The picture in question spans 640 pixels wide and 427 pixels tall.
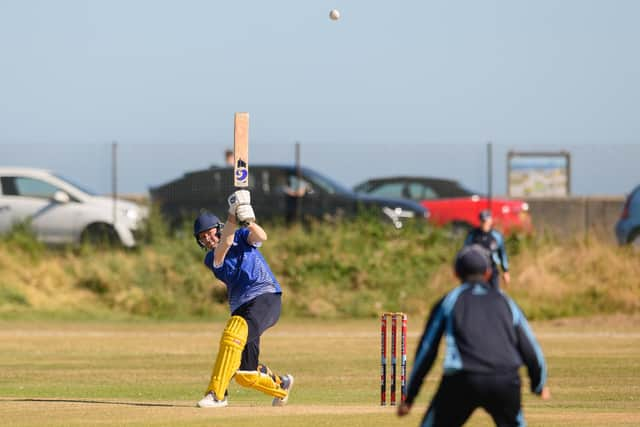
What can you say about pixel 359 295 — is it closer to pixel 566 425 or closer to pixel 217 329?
pixel 217 329

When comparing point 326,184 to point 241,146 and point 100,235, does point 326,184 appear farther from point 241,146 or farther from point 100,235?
point 241,146

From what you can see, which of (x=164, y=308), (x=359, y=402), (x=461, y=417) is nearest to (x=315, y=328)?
(x=164, y=308)

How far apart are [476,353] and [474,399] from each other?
0.25 m

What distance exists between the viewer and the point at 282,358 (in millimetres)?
19375

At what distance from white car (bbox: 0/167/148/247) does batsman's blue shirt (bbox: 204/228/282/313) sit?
52.8ft

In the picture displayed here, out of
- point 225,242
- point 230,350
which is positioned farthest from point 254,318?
point 225,242

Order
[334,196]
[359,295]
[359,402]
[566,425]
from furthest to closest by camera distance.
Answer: [334,196] < [359,295] < [359,402] < [566,425]

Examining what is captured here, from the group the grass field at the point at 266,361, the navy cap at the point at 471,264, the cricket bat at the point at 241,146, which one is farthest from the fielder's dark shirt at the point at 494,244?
the navy cap at the point at 471,264

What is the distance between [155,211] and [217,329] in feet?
15.5

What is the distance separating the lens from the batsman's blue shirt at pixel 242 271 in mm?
12031

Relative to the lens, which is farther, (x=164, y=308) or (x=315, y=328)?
(x=164, y=308)

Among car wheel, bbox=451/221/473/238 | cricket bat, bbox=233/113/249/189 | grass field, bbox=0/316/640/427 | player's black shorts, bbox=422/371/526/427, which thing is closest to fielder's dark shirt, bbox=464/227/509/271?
grass field, bbox=0/316/640/427

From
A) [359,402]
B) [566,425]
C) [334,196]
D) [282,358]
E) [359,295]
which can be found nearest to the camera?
[566,425]

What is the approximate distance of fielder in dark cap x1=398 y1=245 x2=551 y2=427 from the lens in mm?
7383
